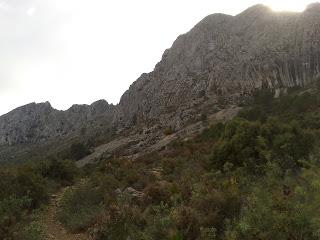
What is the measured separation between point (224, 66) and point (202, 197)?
71584mm

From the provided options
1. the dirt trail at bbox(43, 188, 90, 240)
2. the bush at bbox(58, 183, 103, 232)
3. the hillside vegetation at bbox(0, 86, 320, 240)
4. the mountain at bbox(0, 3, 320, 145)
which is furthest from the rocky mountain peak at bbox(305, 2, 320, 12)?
the dirt trail at bbox(43, 188, 90, 240)

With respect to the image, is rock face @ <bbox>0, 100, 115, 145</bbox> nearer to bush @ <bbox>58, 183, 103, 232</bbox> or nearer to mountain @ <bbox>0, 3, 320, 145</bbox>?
mountain @ <bbox>0, 3, 320, 145</bbox>

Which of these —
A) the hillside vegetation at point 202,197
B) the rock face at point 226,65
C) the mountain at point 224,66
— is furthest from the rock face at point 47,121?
the hillside vegetation at point 202,197

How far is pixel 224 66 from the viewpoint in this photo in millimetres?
81625

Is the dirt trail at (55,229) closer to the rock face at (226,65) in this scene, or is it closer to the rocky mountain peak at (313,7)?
the rock face at (226,65)

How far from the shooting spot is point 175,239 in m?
9.93

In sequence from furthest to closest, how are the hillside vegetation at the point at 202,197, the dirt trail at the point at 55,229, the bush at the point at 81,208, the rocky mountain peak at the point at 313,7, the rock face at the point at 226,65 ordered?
1. the rocky mountain peak at the point at 313,7
2. the rock face at the point at 226,65
3. the bush at the point at 81,208
4. the dirt trail at the point at 55,229
5. the hillside vegetation at the point at 202,197

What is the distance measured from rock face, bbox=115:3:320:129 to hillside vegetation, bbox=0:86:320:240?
1540 inches

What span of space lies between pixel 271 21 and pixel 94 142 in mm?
46224

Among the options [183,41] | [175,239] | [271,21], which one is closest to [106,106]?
[183,41]

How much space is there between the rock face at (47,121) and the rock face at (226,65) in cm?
5154

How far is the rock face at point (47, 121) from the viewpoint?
148 meters

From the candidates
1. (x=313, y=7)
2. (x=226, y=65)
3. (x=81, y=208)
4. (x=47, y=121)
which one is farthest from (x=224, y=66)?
(x=47, y=121)

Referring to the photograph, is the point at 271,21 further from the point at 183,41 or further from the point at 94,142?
the point at 94,142
